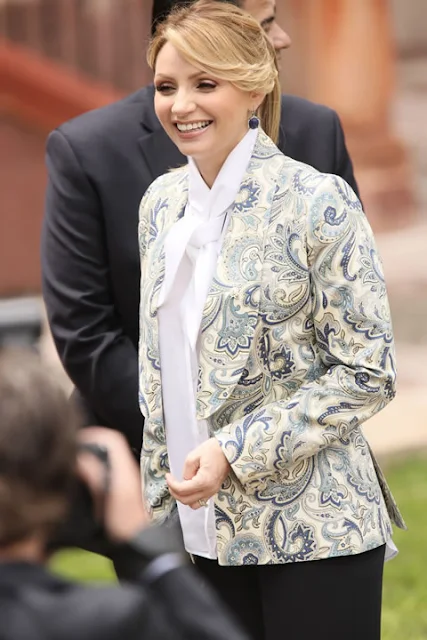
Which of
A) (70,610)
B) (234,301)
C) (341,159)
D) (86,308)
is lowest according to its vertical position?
(86,308)

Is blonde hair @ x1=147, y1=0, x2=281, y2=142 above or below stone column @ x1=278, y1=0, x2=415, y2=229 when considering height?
above

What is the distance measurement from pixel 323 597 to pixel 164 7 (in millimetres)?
1170

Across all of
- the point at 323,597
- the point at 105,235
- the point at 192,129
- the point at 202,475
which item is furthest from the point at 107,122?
the point at 323,597

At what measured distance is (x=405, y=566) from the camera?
4.49m

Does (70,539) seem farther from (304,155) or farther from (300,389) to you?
(304,155)

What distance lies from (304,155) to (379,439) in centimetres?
296

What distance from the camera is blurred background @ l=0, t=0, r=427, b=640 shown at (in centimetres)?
704

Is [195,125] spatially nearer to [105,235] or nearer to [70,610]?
[105,235]

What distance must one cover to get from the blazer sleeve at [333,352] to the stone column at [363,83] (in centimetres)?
524

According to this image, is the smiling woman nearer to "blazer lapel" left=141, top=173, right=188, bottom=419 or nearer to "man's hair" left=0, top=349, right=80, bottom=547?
"blazer lapel" left=141, top=173, right=188, bottom=419

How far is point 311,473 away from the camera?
91.0 inches

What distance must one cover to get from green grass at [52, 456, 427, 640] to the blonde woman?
1295 mm

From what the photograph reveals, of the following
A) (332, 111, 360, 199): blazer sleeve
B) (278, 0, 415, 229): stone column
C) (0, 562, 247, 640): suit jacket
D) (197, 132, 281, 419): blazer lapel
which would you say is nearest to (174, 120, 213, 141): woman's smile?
(197, 132, 281, 419): blazer lapel

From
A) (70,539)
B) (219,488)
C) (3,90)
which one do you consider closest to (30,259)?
(3,90)
